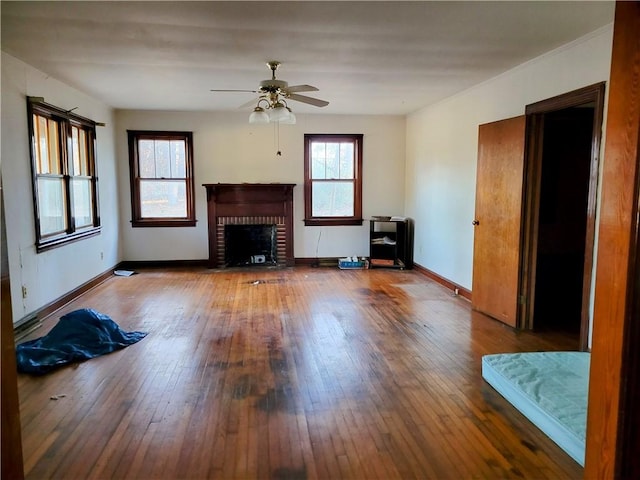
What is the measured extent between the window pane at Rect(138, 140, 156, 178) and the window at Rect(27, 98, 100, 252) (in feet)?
3.64

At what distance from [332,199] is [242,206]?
1562 millimetres

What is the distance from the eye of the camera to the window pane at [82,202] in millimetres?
5559

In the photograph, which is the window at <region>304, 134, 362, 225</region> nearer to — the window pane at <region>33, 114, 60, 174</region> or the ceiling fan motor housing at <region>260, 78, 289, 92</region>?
the ceiling fan motor housing at <region>260, 78, 289, 92</region>

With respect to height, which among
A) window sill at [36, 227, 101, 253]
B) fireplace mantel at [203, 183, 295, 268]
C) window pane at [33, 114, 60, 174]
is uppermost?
window pane at [33, 114, 60, 174]

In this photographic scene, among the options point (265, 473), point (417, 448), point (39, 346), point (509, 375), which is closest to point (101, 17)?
point (39, 346)

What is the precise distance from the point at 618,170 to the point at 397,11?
6.87 feet

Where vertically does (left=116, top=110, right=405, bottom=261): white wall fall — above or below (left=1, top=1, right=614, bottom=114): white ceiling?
below

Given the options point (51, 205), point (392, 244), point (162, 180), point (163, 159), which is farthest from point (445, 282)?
point (51, 205)

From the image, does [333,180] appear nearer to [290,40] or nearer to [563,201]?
[563,201]

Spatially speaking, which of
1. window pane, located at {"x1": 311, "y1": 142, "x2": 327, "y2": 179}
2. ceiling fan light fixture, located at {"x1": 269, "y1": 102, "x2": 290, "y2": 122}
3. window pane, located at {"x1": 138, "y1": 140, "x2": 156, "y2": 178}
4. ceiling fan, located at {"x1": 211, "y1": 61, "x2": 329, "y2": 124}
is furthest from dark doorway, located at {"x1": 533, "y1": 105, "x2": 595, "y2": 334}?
window pane, located at {"x1": 138, "y1": 140, "x2": 156, "y2": 178}

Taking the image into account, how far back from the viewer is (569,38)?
350 centimetres

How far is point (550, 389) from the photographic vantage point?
2.77 m

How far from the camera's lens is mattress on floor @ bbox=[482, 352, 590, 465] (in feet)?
7.80

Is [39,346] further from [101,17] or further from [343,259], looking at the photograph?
[343,259]
